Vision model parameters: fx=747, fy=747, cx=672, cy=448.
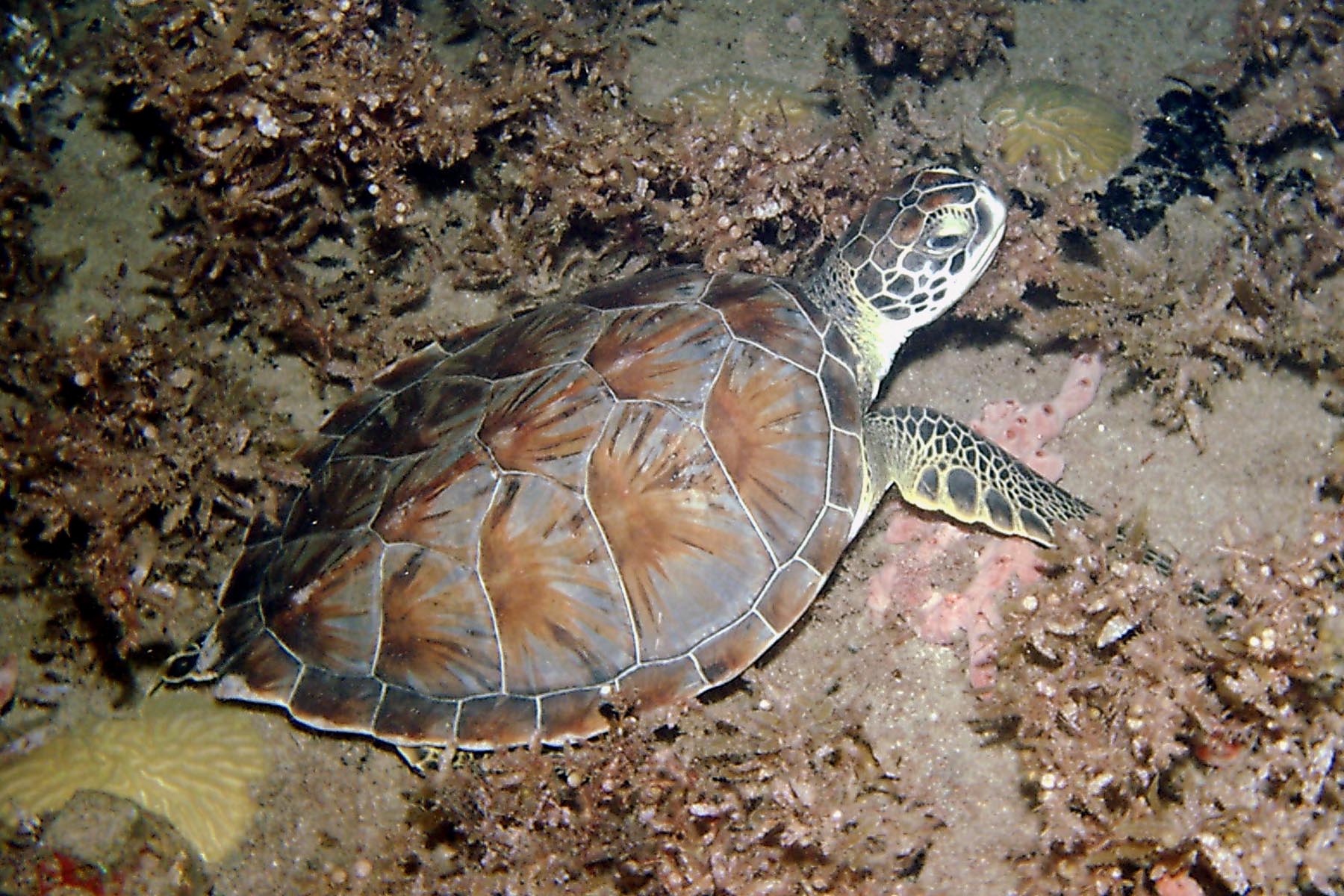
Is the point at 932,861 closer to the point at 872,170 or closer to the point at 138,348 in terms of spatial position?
the point at 872,170

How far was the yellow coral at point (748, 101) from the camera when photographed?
12.7 feet

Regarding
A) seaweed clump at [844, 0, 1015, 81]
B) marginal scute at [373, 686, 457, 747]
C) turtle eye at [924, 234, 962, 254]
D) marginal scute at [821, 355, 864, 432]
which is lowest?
marginal scute at [373, 686, 457, 747]

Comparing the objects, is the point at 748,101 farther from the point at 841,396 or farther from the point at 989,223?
the point at 841,396

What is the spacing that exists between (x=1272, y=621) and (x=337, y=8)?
4458 mm

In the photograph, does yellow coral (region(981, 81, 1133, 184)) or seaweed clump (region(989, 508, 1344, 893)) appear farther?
yellow coral (region(981, 81, 1133, 184))

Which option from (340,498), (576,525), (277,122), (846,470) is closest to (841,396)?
(846,470)

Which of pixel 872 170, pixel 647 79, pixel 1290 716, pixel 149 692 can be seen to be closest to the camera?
pixel 1290 716

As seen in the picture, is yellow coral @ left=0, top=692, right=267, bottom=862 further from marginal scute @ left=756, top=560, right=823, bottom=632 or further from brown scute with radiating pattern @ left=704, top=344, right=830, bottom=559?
brown scute with radiating pattern @ left=704, top=344, right=830, bottom=559

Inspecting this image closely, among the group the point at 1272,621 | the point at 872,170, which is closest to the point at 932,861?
the point at 1272,621

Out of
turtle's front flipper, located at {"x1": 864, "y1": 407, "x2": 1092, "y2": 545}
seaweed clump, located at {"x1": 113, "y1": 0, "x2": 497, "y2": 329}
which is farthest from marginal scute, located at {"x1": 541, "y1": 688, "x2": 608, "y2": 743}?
seaweed clump, located at {"x1": 113, "y1": 0, "x2": 497, "y2": 329}

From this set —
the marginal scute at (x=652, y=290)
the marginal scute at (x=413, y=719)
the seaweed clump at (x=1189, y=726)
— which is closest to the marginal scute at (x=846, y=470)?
the seaweed clump at (x=1189, y=726)

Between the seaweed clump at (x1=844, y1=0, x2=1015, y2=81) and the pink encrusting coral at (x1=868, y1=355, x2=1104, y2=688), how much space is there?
2483mm

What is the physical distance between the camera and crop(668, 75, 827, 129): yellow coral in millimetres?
3863

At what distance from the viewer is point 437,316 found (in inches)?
147
